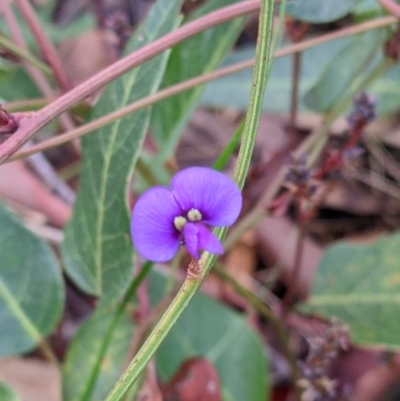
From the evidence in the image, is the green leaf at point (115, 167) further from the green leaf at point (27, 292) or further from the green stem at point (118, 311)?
the green leaf at point (27, 292)

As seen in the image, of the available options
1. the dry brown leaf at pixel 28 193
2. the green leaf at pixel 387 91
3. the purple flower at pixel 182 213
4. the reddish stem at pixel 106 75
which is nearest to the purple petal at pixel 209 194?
the purple flower at pixel 182 213

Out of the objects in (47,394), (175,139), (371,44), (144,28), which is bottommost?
(47,394)

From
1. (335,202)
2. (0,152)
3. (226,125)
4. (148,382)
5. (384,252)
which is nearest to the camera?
(0,152)

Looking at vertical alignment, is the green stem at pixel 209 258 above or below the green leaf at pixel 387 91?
below

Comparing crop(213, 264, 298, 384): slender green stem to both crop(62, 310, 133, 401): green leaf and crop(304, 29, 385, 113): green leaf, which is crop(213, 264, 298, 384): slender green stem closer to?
crop(62, 310, 133, 401): green leaf

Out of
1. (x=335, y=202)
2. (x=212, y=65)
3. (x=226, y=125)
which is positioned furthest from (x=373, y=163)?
(x=212, y=65)

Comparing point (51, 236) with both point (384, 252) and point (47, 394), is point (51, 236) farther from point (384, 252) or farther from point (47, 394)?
point (384, 252)

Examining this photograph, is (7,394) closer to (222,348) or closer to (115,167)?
(115,167)
